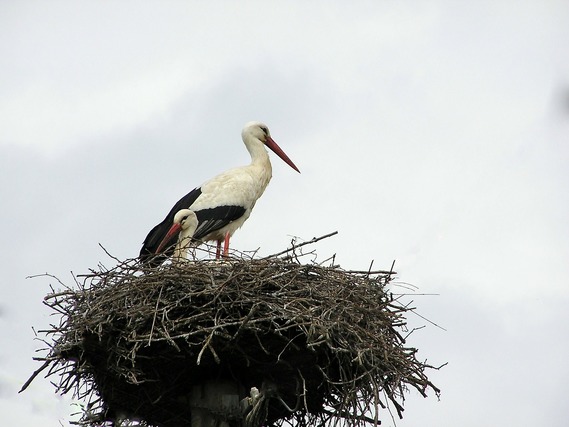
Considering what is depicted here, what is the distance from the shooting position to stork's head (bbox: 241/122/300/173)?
987cm

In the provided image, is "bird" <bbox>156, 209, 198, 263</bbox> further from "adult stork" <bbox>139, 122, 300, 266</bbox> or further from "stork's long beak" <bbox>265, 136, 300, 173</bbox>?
"stork's long beak" <bbox>265, 136, 300, 173</bbox>

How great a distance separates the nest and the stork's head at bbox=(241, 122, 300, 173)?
3066mm

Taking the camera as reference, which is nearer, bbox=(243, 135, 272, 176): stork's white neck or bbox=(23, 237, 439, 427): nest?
bbox=(23, 237, 439, 427): nest

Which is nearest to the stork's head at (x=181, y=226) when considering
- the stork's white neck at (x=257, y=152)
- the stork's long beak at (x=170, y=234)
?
the stork's long beak at (x=170, y=234)

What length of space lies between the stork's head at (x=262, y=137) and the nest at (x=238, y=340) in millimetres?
3066

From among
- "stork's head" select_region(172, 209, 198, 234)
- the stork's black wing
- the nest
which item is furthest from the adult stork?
the nest

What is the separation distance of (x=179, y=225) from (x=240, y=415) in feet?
7.02

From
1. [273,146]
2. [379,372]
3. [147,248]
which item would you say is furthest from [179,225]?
[379,372]

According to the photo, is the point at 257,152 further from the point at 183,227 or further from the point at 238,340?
the point at 238,340

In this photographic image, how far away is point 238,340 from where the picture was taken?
651 cm

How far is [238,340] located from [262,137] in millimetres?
3684

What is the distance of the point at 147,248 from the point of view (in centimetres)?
Answer: 858

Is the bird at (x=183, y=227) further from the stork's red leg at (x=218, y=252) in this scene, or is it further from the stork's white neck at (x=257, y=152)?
the stork's white neck at (x=257, y=152)

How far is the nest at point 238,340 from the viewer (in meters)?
6.39
